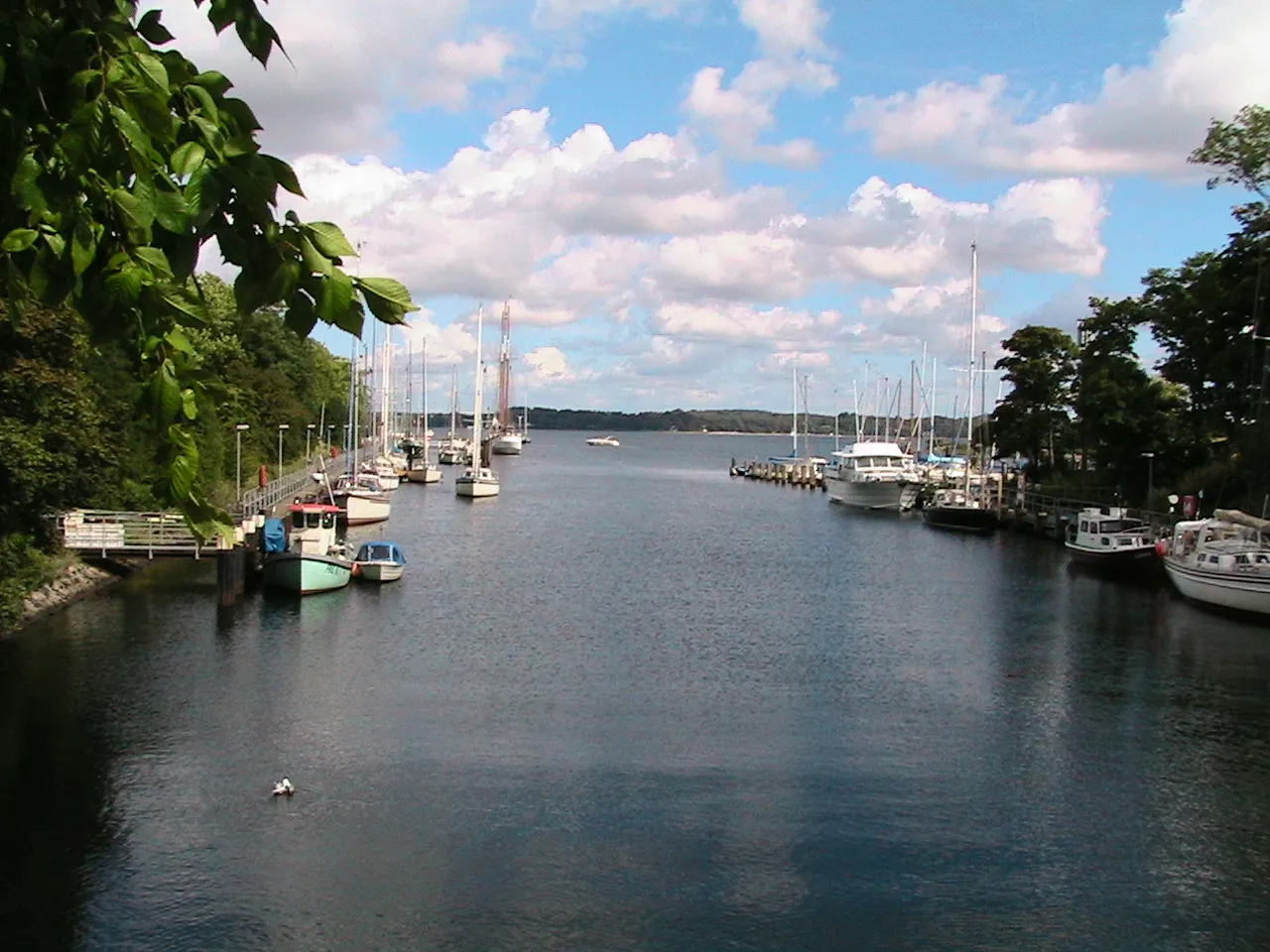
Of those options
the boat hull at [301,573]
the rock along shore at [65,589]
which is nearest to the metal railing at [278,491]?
the rock along shore at [65,589]

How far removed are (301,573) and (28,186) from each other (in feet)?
143

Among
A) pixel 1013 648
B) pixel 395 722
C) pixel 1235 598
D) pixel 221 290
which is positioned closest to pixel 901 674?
pixel 1013 648

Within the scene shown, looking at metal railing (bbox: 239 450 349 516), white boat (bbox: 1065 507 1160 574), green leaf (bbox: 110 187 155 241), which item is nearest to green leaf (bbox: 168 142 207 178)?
green leaf (bbox: 110 187 155 241)

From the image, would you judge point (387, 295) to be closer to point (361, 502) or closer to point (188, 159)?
point (188, 159)

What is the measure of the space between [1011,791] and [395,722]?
1354cm

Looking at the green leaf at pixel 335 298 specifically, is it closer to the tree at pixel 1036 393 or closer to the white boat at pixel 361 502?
the white boat at pixel 361 502

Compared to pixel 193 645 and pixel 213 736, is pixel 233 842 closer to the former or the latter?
pixel 213 736

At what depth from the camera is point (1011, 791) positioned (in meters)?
25.3

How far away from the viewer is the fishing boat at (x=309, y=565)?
46000 mm

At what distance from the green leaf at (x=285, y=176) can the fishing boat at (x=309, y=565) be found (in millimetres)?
43718

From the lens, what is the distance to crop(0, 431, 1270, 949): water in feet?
62.8

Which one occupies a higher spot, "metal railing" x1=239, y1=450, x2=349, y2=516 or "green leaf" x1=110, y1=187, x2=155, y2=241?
"green leaf" x1=110, y1=187, x2=155, y2=241

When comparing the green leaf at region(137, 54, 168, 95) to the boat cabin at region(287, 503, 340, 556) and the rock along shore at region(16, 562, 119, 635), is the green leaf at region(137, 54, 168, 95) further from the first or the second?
the boat cabin at region(287, 503, 340, 556)

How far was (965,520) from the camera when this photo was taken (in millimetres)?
82438
